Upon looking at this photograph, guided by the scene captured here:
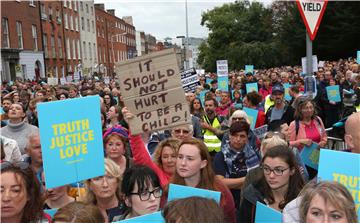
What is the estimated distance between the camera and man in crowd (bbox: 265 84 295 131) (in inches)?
278

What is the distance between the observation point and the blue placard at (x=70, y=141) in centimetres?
377

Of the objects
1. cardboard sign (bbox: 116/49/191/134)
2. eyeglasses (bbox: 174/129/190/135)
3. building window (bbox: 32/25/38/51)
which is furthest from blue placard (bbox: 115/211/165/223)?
building window (bbox: 32/25/38/51)

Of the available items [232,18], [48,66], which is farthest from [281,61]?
[48,66]

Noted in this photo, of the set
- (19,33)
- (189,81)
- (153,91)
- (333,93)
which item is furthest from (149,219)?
(19,33)

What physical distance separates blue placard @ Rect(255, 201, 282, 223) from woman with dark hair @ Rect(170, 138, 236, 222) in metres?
0.49

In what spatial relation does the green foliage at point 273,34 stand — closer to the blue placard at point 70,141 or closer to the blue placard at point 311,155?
the blue placard at point 311,155

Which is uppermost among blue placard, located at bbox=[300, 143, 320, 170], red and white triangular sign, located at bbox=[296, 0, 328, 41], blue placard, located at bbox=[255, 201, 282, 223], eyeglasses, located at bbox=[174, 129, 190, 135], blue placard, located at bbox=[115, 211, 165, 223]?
red and white triangular sign, located at bbox=[296, 0, 328, 41]

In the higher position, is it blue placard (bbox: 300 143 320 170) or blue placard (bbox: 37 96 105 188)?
blue placard (bbox: 37 96 105 188)

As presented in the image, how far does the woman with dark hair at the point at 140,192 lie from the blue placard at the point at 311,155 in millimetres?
2813

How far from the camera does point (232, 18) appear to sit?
6288 centimetres

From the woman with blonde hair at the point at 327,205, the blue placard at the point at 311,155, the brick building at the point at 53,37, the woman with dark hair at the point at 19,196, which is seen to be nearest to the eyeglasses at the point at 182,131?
the blue placard at the point at 311,155

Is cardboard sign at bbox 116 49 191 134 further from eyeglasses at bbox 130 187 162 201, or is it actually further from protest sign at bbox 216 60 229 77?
protest sign at bbox 216 60 229 77

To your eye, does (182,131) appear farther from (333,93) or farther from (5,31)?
(5,31)

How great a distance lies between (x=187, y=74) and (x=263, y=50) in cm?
4196
